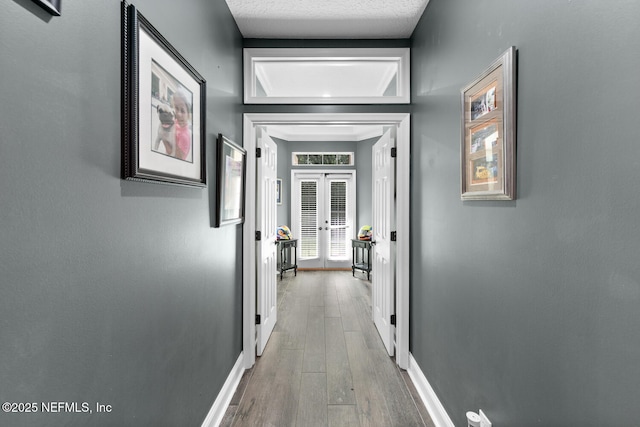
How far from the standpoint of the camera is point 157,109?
1188 mm

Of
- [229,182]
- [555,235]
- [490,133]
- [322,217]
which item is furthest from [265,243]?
[322,217]

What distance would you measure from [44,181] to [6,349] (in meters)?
0.34

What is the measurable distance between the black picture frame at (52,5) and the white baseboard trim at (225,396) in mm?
1838

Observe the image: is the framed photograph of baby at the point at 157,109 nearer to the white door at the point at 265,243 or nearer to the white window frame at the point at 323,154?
the white door at the point at 265,243

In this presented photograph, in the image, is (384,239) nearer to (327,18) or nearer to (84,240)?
(327,18)

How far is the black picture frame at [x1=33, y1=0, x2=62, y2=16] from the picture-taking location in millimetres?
685

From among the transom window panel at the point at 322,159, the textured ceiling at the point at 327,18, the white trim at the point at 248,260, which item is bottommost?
the white trim at the point at 248,260

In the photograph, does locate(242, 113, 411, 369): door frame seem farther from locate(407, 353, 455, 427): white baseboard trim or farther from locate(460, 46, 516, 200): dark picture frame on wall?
locate(460, 46, 516, 200): dark picture frame on wall

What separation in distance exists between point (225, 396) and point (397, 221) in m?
1.72

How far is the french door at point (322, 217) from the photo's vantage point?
635 centimetres

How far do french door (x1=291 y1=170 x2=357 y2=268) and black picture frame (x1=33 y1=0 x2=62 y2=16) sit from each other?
5.64 m

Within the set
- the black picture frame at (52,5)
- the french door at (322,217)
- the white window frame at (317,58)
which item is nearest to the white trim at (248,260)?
the white window frame at (317,58)

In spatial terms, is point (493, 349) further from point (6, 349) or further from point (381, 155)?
point (381, 155)

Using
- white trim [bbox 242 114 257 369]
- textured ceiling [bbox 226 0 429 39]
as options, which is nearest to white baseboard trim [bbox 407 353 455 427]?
white trim [bbox 242 114 257 369]
